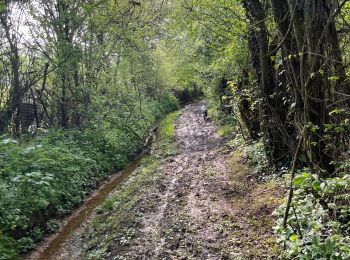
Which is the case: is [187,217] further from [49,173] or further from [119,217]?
[49,173]

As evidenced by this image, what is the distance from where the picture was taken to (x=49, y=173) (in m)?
9.43

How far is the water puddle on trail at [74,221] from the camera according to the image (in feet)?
24.8

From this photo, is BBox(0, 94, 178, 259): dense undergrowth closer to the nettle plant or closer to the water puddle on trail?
the water puddle on trail

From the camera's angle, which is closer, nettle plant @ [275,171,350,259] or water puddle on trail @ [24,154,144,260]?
nettle plant @ [275,171,350,259]

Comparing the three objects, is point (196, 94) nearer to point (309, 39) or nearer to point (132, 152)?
point (132, 152)

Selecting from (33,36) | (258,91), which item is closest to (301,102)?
(258,91)

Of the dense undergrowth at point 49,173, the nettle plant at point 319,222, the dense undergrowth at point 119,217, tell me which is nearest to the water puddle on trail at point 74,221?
the dense undergrowth at point 49,173

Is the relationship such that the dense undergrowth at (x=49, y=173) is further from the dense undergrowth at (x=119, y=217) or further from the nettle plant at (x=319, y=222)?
the nettle plant at (x=319, y=222)

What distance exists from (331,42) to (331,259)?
3340mm

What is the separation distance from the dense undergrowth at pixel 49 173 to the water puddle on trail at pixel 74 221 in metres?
0.20

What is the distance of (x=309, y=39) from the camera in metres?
5.67

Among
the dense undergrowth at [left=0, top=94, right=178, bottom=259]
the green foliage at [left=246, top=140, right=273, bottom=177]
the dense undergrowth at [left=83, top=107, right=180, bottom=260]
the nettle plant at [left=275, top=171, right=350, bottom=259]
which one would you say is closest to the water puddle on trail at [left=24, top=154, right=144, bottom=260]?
the dense undergrowth at [left=0, top=94, right=178, bottom=259]

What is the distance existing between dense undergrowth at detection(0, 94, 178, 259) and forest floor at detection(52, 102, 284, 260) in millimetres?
955

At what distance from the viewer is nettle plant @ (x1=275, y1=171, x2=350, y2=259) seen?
4250 mm
